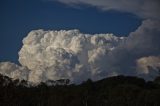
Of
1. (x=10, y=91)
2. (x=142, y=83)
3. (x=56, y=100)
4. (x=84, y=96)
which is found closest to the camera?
(x=10, y=91)

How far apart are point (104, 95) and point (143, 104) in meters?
22.4

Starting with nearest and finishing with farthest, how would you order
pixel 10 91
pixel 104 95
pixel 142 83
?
pixel 10 91, pixel 104 95, pixel 142 83

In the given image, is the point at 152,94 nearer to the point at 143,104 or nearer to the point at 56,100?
the point at 143,104

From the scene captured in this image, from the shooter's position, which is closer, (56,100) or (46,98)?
(56,100)

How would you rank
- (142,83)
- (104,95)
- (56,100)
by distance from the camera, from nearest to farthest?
(56,100) < (104,95) < (142,83)

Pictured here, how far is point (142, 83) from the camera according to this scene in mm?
175375

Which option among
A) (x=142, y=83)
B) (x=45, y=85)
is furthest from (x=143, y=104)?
(x=142, y=83)

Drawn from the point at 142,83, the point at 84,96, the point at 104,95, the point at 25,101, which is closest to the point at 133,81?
the point at 142,83

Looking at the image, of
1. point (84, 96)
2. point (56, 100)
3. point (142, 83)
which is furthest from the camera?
point (142, 83)

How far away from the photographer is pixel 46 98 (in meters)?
123

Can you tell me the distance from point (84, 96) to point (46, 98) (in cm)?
1163

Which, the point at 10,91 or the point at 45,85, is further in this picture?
the point at 45,85

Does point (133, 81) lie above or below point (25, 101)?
above

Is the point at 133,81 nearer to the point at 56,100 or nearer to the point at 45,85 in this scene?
the point at 45,85
